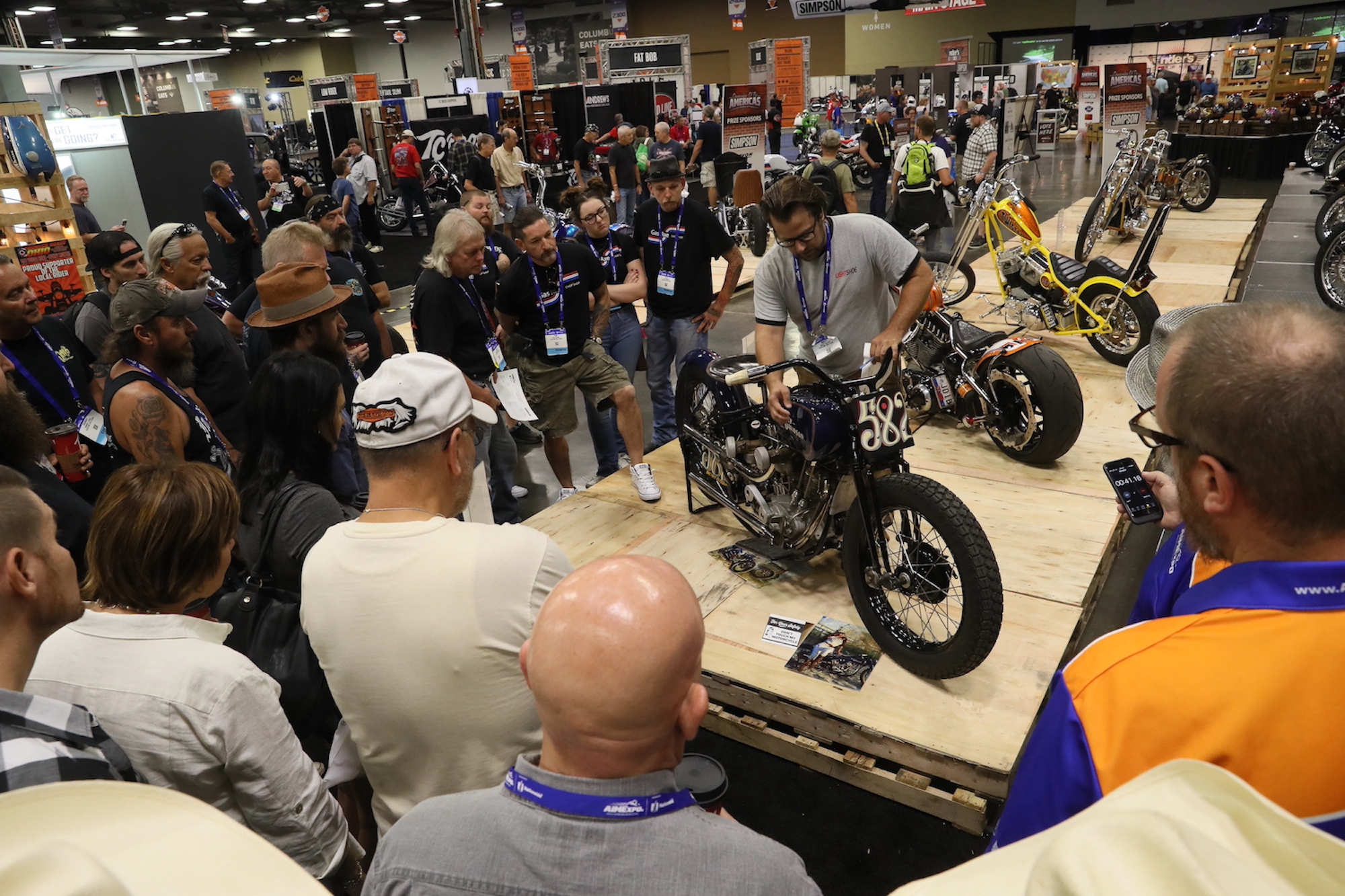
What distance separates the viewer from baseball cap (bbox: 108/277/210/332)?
2.89 meters

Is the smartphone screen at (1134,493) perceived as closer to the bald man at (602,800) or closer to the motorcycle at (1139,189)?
the bald man at (602,800)

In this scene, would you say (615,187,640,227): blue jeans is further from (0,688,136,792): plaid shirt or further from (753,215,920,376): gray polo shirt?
(0,688,136,792): plaid shirt

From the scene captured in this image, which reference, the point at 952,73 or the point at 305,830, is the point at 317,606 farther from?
the point at 952,73

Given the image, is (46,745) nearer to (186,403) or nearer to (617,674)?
(617,674)

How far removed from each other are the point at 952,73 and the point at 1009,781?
22877mm

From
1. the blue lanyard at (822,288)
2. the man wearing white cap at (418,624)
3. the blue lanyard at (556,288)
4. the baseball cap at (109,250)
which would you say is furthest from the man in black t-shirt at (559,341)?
the man wearing white cap at (418,624)

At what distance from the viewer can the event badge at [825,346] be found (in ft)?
11.9

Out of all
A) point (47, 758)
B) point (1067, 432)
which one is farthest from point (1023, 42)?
point (47, 758)

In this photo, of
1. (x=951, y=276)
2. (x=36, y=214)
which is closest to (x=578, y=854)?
(x=951, y=276)

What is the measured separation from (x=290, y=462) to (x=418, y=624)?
1.02 meters

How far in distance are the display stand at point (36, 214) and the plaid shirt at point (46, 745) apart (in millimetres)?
7064

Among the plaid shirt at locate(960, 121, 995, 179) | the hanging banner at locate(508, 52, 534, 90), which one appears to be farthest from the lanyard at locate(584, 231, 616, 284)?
the hanging banner at locate(508, 52, 534, 90)

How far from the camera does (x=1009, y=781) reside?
242cm

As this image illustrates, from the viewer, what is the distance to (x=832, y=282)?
143 inches
